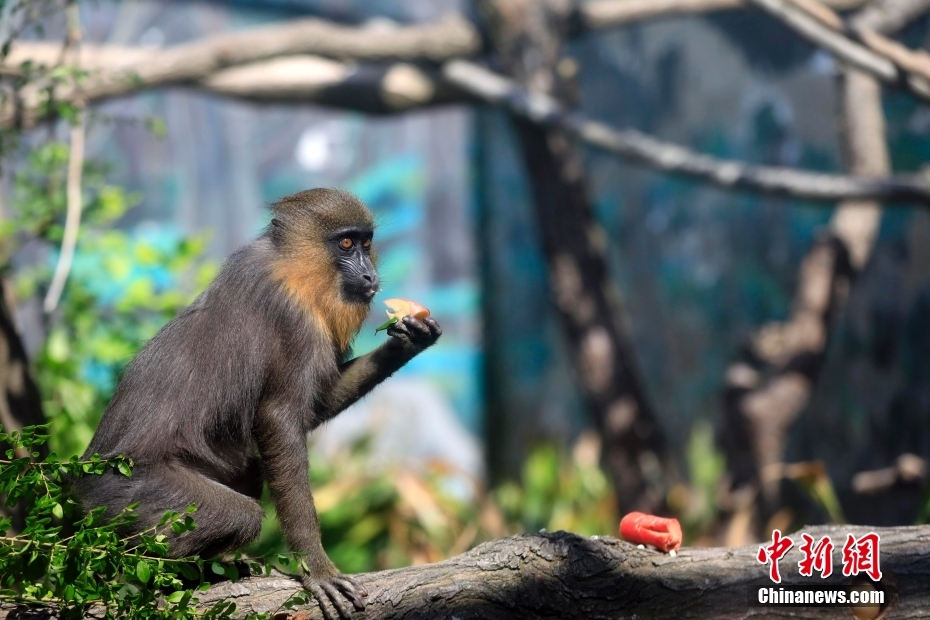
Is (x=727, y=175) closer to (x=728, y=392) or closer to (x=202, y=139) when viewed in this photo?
(x=728, y=392)

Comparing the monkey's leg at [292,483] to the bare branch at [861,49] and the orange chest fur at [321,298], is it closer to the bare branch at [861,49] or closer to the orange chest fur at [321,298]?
the orange chest fur at [321,298]

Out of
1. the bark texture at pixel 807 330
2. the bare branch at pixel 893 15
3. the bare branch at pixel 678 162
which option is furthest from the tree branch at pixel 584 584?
the bare branch at pixel 893 15

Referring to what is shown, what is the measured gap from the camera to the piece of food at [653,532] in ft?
11.6

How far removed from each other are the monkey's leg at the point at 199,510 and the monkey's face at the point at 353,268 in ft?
3.45

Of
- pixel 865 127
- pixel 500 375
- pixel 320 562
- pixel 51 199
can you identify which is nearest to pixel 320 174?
pixel 500 375

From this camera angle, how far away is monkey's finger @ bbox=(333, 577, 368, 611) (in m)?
3.28

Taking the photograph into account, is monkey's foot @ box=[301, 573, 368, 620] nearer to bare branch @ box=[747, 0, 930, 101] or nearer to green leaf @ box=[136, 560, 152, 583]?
green leaf @ box=[136, 560, 152, 583]

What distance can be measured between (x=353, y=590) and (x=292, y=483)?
536mm

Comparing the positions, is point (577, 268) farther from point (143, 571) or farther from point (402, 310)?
point (143, 571)

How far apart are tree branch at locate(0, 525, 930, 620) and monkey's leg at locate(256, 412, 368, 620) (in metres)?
0.13

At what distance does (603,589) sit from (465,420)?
285 inches

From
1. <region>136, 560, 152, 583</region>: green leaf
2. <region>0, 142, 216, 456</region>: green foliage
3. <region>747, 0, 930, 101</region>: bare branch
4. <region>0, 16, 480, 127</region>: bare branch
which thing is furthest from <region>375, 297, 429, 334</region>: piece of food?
<region>0, 16, 480, 127</region>: bare branch

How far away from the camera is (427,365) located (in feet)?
34.1

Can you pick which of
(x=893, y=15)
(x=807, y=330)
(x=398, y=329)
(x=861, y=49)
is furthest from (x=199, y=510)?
(x=893, y=15)
